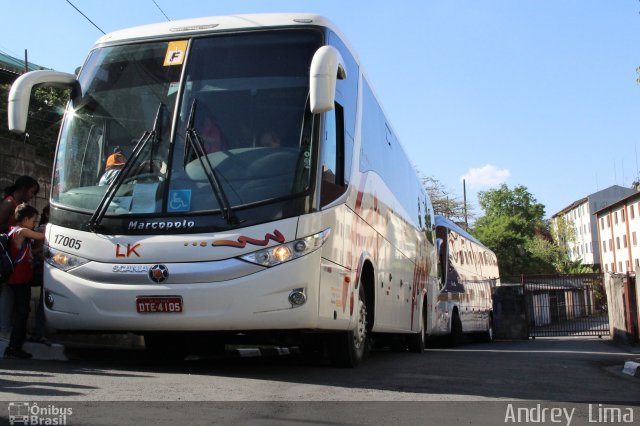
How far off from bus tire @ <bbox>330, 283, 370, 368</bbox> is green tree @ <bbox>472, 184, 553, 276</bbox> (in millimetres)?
72667

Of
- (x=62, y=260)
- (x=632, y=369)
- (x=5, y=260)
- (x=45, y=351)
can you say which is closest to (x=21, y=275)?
(x=5, y=260)

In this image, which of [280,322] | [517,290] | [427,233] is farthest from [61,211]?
[517,290]

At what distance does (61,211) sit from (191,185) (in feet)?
4.63

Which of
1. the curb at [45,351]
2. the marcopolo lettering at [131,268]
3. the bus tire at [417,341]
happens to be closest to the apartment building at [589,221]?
the bus tire at [417,341]

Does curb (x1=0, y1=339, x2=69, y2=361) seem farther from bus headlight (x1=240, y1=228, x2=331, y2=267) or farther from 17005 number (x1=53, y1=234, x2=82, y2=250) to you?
bus headlight (x1=240, y1=228, x2=331, y2=267)

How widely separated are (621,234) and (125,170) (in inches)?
3297

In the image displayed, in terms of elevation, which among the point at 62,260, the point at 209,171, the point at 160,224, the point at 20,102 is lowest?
the point at 62,260

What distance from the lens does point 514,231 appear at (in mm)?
87438

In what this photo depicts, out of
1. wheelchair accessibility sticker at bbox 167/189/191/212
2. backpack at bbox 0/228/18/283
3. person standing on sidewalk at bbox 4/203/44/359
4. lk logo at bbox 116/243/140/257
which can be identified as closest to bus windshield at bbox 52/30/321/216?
wheelchair accessibility sticker at bbox 167/189/191/212

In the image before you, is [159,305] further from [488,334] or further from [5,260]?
[488,334]

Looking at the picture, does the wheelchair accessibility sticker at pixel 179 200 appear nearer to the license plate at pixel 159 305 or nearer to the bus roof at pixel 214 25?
the license plate at pixel 159 305

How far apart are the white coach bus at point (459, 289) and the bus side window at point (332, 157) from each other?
344 inches

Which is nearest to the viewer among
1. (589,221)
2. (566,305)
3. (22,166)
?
(22,166)

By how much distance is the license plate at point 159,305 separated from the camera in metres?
6.68
